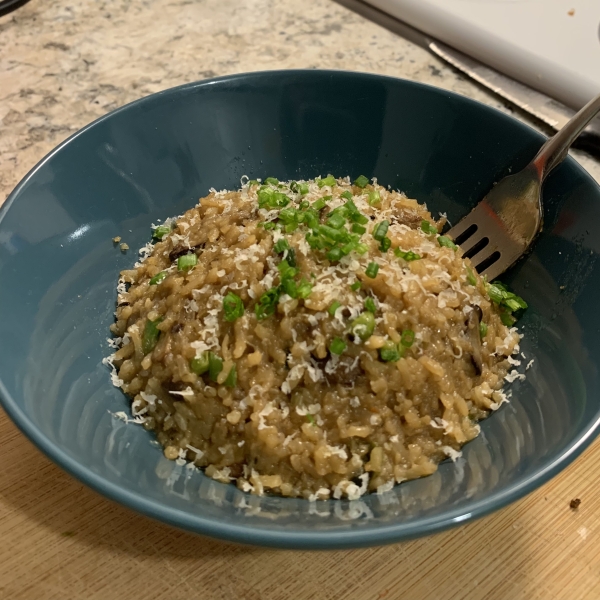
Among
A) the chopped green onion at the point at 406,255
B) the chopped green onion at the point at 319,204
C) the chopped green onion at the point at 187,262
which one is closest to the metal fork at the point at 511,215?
the chopped green onion at the point at 406,255

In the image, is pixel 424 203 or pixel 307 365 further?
pixel 424 203

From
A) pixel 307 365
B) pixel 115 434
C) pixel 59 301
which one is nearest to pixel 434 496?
pixel 307 365

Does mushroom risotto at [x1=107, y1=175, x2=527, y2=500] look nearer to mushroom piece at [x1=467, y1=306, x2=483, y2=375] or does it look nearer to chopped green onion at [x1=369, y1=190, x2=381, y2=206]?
mushroom piece at [x1=467, y1=306, x2=483, y2=375]

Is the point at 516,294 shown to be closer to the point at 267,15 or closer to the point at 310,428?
the point at 310,428

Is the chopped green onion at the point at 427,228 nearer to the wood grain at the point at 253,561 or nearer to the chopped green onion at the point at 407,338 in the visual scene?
the chopped green onion at the point at 407,338

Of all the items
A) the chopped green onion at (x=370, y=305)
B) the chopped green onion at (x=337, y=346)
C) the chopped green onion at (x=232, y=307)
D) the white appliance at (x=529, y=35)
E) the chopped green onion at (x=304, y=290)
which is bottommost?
the chopped green onion at (x=232, y=307)

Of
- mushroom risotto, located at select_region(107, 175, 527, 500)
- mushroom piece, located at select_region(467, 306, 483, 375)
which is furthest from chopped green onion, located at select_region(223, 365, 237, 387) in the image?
mushroom piece, located at select_region(467, 306, 483, 375)
